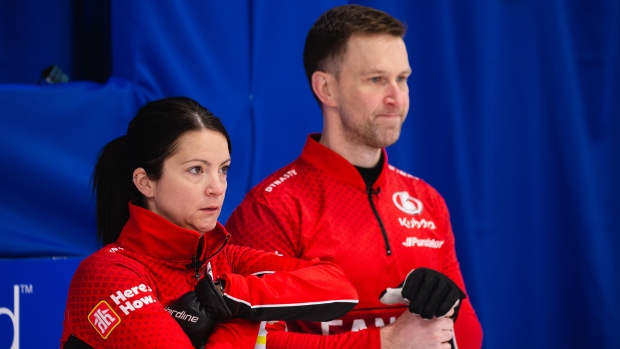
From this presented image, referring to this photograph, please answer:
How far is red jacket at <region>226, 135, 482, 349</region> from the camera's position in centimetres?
204

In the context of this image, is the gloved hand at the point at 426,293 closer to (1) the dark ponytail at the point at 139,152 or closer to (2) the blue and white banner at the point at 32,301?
(1) the dark ponytail at the point at 139,152

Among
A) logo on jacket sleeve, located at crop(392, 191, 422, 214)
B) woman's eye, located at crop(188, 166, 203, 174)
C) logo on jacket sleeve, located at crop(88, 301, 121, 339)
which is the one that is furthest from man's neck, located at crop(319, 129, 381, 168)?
logo on jacket sleeve, located at crop(88, 301, 121, 339)


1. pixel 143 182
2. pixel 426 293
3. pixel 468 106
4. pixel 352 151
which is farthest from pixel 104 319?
pixel 468 106

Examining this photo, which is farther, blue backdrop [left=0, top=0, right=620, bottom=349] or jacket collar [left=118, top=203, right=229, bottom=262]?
blue backdrop [left=0, top=0, right=620, bottom=349]

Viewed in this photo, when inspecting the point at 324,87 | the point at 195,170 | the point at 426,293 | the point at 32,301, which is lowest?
the point at 32,301

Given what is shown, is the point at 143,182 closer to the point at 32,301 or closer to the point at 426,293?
the point at 426,293

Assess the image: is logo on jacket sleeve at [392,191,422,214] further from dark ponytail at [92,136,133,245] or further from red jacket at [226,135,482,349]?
dark ponytail at [92,136,133,245]

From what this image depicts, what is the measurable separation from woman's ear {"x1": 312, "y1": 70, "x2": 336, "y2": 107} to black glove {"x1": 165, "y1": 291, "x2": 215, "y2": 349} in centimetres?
92

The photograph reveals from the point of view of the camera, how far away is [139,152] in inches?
63.7

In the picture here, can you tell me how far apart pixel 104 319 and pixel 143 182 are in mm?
301

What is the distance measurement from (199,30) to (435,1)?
0.88 meters

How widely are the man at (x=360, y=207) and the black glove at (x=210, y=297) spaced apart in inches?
17.8

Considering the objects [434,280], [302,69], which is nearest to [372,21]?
[302,69]

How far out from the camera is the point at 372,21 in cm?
226
